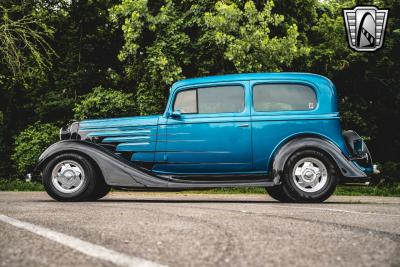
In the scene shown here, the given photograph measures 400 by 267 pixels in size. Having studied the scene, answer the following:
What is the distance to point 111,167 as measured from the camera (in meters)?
8.52

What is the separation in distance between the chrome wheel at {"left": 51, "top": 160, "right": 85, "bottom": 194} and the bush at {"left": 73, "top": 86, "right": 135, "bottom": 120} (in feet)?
35.9

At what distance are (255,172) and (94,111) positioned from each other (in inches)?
480

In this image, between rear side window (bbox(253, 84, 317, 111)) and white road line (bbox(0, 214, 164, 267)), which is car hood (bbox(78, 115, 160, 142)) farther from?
white road line (bbox(0, 214, 164, 267))

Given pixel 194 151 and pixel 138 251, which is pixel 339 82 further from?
pixel 138 251

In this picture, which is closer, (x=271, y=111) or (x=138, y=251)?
(x=138, y=251)

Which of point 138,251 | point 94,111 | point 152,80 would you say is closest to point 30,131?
point 94,111

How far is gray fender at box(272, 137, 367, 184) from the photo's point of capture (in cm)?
821

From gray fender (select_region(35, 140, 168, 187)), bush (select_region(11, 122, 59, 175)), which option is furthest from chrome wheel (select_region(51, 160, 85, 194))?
bush (select_region(11, 122, 59, 175))

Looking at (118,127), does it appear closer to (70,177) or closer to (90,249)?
(70,177)

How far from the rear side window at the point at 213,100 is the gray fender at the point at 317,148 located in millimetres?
932

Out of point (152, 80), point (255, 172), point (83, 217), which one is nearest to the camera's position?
point (83, 217)

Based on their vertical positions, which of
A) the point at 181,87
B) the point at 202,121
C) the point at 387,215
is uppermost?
the point at 181,87

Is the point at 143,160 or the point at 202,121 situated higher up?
the point at 202,121

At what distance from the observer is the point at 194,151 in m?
8.57
